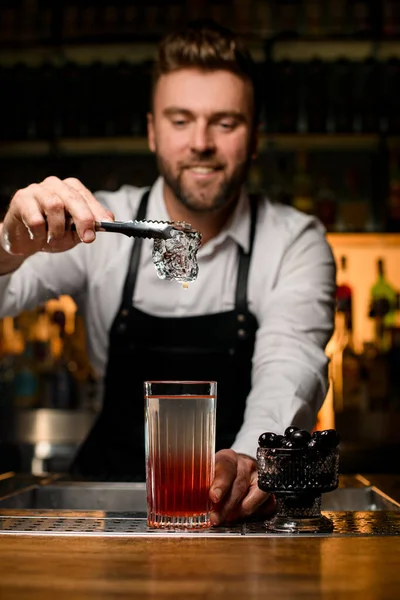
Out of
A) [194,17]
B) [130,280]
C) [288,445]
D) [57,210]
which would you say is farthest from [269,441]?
[194,17]

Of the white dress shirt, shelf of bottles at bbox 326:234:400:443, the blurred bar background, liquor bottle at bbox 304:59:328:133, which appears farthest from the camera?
liquor bottle at bbox 304:59:328:133

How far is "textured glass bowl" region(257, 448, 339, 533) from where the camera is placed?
3.80 feet

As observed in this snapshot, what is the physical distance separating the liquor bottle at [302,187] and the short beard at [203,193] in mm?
1511

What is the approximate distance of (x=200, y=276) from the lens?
2227mm

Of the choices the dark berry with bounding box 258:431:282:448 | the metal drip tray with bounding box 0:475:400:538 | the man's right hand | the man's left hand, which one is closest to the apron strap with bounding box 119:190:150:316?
the metal drip tray with bounding box 0:475:400:538

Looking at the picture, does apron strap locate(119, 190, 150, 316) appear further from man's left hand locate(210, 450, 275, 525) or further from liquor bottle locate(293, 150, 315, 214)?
liquor bottle locate(293, 150, 315, 214)

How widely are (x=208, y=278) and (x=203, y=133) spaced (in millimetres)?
370

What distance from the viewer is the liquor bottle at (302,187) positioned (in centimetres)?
361

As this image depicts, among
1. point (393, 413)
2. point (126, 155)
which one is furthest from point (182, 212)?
point (126, 155)

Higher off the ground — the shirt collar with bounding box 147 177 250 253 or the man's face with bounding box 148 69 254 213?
the man's face with bounding box 148 69 254 213

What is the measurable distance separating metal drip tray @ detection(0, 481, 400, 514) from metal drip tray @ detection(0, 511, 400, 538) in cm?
31

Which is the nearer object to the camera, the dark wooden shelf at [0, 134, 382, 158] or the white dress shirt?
the white dress shirt

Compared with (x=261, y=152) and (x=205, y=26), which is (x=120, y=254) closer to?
(x=205, y=26)

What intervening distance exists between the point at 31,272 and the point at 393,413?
1.59m
